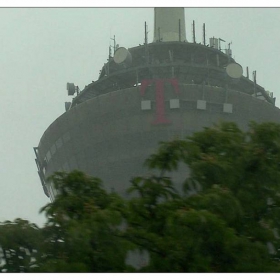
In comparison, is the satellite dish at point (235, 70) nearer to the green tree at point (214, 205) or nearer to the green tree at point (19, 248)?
the green tree at point (214, 205)

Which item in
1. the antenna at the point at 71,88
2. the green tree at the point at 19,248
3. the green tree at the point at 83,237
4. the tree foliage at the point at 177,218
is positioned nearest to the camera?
the green tree at the point at 83,237

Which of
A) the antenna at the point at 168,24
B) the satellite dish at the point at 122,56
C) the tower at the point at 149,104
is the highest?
the antenna at the point at 168,24

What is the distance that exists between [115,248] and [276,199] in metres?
3.42

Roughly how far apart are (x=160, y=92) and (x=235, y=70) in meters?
4.87

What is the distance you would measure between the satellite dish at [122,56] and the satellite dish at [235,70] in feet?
20.3

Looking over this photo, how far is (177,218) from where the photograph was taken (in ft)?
47.0

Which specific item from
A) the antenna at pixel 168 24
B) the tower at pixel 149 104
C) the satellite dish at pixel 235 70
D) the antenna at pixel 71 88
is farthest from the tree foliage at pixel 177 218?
the antenna at pixel 168 24

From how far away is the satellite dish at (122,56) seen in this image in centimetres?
4944

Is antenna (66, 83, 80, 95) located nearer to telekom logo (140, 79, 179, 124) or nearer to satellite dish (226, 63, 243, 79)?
telekom logo (140, 79, 179, 124)

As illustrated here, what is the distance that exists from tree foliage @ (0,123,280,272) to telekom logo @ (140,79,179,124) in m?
33.2

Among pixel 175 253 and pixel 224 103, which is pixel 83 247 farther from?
pixel 224 103

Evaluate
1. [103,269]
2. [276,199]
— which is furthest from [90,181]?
[276,199]

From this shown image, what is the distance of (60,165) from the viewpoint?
53.7 metres

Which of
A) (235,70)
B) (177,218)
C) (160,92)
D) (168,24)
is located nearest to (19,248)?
(177,218)
